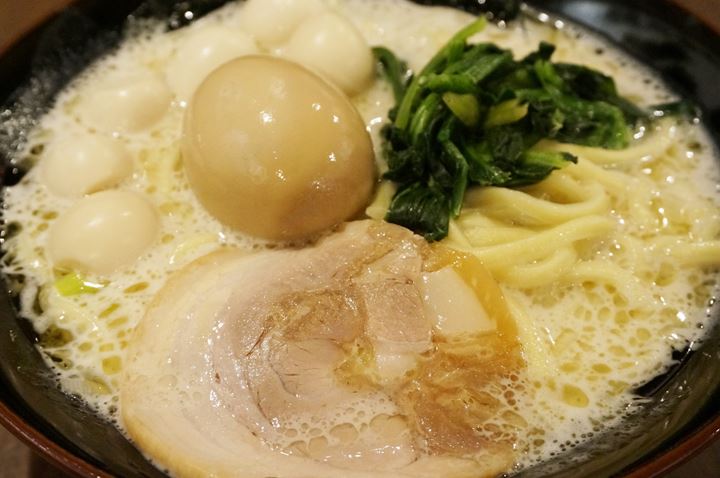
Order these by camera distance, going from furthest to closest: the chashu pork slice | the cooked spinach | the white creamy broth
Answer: the cooked spinach → the white creamy broth → the chashu pork slice

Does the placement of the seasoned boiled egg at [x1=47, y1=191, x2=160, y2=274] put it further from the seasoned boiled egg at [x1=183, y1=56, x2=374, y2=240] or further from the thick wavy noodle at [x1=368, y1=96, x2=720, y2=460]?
the thick wavy noodle at [x1=368, y1=96, x2=720, y2=460]

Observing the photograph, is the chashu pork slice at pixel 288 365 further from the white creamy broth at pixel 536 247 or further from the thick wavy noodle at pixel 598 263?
the thick wavy noodle at pixel 598 263

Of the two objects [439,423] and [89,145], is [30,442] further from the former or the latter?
[89,145]

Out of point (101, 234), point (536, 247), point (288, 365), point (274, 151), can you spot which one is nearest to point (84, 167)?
point (101, 234)

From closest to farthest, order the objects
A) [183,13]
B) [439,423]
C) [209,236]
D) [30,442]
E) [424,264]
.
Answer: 1. [30,442]
2. [439,423]
3. [424,264]
4. [209,236]
5. [183,13]

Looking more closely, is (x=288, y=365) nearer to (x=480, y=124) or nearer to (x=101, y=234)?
(x=101, y=234)

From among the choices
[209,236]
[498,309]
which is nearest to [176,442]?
[209,236]

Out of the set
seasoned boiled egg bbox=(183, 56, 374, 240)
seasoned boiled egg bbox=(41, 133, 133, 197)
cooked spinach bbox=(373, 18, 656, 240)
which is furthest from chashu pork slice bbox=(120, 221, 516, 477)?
seasoned boiled egg bbox=(41, 133, 133, 197)
